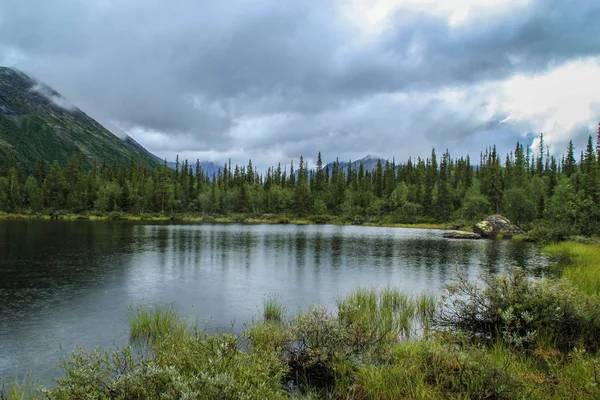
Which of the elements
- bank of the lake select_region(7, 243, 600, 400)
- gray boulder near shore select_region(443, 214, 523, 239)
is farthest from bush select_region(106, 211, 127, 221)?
bank of the lake select_region(7, 243, 600, 400)

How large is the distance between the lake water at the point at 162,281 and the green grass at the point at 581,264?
2568mm

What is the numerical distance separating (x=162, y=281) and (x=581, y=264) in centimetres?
3147

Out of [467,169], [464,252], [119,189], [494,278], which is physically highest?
[467,169]

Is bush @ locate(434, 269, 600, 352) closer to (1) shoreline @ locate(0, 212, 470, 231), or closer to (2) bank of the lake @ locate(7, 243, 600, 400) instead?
(2) bank of the lake @ locate(7, 243, 600, 400)

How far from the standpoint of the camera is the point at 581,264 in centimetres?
2806

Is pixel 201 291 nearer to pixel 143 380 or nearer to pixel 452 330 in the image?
pixel 452 330

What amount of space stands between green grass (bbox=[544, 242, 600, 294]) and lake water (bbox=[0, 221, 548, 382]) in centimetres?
257

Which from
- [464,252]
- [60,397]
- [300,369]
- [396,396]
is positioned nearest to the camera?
[60,397]

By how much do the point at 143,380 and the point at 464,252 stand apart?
4534 centimetres

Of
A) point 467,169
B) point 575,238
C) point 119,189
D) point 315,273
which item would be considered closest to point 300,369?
point 315,273

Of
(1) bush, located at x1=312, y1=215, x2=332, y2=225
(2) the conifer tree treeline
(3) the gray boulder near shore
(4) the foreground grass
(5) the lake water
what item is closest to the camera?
(4) the foreground grass

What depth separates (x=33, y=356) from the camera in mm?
12414

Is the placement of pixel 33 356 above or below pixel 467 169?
below

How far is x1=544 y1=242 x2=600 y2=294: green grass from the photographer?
18692 millimetres
